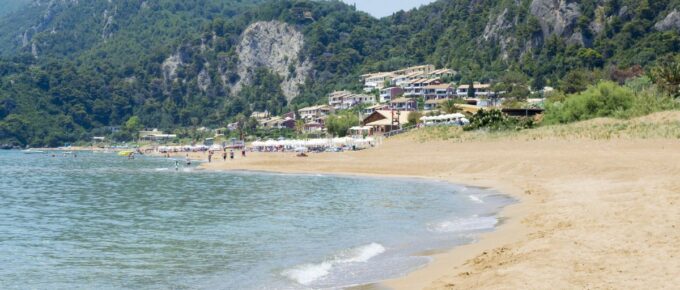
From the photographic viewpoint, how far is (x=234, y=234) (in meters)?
24.6

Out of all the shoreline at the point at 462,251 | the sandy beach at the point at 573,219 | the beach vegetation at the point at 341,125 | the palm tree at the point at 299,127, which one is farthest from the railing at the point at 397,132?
the shoreline at the point at 462,251

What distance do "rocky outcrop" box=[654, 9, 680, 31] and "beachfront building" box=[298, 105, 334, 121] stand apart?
62999mm

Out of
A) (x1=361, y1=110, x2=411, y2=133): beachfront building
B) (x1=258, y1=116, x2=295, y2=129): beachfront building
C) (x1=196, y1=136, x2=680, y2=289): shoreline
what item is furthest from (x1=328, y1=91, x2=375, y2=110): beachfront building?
(x1=196, y1=136, x2=680, y2=289): shoreline

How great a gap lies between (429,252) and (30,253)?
10.5m

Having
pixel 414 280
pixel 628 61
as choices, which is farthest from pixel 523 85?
pixel 414 280

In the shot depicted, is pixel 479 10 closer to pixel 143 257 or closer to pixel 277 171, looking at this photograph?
pixel 277 171

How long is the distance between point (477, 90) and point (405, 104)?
11978 mm

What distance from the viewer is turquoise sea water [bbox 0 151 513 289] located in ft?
57.1

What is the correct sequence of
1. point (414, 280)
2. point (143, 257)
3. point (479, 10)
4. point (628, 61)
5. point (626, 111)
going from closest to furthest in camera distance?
point (414, 280)
point (143, 257)
point (626, 111)
point (628, 61)
point (479, 10)

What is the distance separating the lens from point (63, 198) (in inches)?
1591

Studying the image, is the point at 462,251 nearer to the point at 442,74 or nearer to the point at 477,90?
the point at 477,90

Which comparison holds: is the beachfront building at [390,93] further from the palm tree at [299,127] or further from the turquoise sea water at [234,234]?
the turquoise sea water at [234,234]

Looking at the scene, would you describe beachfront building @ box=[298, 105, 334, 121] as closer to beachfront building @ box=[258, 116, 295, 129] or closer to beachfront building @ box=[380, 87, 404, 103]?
beachfront building @ box=[258, 116, 295, 129]

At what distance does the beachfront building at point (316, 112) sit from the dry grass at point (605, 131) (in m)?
93.6
